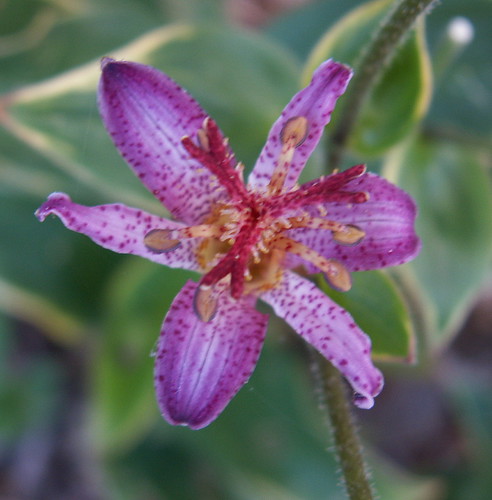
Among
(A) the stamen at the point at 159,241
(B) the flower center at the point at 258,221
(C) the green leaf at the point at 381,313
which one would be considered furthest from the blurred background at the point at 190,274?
(A) the stamen at the point at 159,241

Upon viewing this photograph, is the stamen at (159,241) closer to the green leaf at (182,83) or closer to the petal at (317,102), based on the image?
the petal at (317,102)

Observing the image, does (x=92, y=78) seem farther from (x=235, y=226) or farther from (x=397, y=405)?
(x=397, y=405)

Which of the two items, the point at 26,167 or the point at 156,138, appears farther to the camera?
the point at 26,167

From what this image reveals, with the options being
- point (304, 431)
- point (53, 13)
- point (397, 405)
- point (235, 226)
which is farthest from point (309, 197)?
point (397, 405)

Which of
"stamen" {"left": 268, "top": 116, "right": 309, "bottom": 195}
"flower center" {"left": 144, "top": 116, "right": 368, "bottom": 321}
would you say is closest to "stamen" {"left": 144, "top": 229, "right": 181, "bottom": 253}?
"flower center" {"left": 144, "top": 116, "right": 368, "bottom": 321}

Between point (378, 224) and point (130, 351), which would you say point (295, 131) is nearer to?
point (378, 224)

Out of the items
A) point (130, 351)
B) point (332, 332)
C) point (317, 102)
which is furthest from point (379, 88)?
point (130, 351)

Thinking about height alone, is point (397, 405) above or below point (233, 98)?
below
